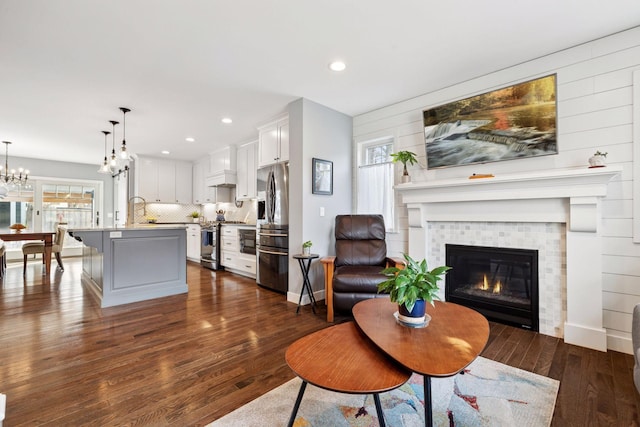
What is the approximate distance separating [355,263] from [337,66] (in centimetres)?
210

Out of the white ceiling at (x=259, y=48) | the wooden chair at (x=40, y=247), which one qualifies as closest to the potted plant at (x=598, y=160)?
the white ceiling at (x=259, y=48)

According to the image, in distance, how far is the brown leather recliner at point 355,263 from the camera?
9.20 feet

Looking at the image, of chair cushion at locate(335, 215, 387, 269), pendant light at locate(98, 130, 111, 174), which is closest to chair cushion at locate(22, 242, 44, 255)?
pendant light at locate(98, 130, 111, 174)

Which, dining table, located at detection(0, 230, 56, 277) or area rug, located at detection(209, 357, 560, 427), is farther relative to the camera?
dining table, located at detection(0, 230, 56, 277)

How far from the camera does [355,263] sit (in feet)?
10.8

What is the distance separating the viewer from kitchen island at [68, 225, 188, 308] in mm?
3365

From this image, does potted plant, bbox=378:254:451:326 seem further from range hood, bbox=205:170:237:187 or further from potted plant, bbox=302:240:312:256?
range hood, bbox=205:170:237:187

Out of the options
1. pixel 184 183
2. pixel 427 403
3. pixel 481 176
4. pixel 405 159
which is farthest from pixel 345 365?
pixel 184 183

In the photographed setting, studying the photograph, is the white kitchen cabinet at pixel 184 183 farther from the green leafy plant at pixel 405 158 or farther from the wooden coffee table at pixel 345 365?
the wooden coffee table at pixel 345 365

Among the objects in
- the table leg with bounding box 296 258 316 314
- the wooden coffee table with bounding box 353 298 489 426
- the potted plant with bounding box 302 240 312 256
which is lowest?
the table leg with bounding box 296 258 316 314

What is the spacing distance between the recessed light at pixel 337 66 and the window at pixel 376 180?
52.8 inches

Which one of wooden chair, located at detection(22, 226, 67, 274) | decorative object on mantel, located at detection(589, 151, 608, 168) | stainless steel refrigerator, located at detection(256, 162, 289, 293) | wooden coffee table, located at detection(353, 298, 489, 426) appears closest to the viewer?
wooden coffee table, located at detection(353, 298, 489, 426)

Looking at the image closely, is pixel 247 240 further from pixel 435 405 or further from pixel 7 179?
pixel 7 179

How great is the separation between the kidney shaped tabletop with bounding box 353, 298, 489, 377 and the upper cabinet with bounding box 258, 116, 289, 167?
→ 8.80 feet
